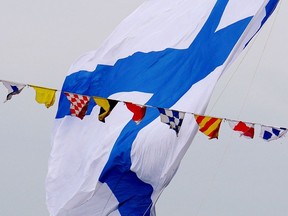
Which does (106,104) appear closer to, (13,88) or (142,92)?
(13,88)

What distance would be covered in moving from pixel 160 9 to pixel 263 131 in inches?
187

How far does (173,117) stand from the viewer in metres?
23.5

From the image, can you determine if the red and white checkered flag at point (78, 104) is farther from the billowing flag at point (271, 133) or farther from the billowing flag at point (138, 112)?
the billowing flag at point (271, 133)

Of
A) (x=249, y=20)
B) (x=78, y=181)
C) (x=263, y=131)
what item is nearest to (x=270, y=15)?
(x=249, y=20)

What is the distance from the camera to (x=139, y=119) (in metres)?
24.2

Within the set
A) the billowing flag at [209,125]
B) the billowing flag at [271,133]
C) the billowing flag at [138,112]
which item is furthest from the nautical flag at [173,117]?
the billowing flag at [271,133]

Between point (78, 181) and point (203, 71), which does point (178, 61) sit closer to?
point (203, 71)

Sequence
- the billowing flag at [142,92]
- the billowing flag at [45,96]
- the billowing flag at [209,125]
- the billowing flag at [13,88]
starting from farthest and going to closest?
the billowing flag at [142,92]
the billowing flag at [45,96]
the billowing flag at [13,88]
the billowing flag at [209,125]

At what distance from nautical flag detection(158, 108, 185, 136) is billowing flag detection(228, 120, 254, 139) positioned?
1.43m

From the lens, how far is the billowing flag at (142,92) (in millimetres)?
25188

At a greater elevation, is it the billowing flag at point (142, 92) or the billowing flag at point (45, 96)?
the billowing flag at point (45, 96)

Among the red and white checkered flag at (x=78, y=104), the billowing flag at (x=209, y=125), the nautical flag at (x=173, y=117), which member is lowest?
the billowing flag at (x=209, y=125)

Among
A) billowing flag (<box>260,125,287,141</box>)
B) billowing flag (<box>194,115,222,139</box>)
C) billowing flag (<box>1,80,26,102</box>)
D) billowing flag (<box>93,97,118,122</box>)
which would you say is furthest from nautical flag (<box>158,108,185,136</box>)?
billowing flag (<box>1,80,26,102</box>)

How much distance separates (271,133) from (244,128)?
0.53 m
